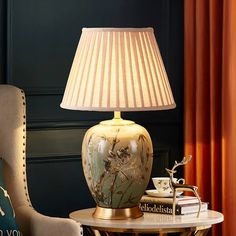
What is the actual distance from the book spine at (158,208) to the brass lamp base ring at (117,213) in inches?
4.9

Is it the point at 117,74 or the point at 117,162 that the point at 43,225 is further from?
the point at 117,74

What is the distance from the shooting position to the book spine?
283 cm

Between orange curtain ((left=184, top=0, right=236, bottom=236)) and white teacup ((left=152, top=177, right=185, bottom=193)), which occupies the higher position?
orange curtain ((left=184, top=0, right=236, bottom=236))

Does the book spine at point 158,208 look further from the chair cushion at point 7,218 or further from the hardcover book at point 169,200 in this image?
the chair cushion at point 7,218

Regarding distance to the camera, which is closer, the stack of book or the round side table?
the round side table

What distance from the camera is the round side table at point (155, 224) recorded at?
8.74ft

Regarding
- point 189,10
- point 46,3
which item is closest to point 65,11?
point 46,3

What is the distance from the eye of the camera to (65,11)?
3164 mm

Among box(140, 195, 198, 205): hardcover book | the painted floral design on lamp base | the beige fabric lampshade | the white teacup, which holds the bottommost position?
box(140, 195, 198, 205): hardcover book

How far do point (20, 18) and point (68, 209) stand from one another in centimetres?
84

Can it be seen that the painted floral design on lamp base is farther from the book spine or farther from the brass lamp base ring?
the book spine

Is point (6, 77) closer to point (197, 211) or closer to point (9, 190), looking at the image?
point (9, 190)

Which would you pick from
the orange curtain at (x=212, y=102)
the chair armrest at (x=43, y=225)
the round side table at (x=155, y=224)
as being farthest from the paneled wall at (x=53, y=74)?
the chair armrest at (x=43, y=225)

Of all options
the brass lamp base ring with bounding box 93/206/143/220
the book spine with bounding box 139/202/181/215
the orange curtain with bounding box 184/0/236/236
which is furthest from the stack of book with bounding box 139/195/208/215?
the orange curtain with bounding box 184/0/236/236
